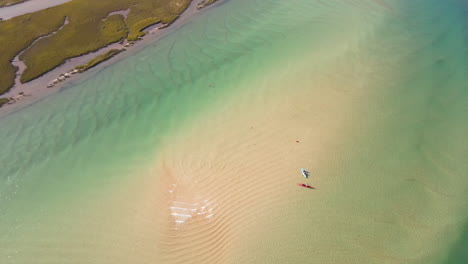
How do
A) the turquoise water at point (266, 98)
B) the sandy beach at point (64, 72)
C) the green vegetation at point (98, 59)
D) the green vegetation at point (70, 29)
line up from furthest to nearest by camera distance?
the green vegetation at point (70, 29)
the green vegetation at point (98, 59)
the sandy beach at point (64, 72)
the turquoise water at point (266, 98)

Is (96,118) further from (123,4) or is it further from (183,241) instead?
(123,4)

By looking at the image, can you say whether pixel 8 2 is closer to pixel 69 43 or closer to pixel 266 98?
pixel 69 43

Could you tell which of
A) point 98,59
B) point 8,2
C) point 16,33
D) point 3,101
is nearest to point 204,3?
point 98,59

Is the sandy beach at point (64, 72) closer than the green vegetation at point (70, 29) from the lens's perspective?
Yes

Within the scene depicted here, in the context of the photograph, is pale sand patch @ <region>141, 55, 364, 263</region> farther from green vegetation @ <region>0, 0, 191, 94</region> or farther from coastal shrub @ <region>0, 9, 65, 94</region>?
coastal shrub @ <region>0, 9, 65, 94</region>

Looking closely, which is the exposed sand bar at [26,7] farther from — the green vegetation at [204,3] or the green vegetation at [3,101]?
the green vegetation at [204,3]

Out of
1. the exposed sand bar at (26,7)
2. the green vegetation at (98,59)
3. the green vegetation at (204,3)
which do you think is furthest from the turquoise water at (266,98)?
the exposed sand bar at (26,7)

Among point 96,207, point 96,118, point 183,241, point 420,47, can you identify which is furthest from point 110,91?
point 420,47
